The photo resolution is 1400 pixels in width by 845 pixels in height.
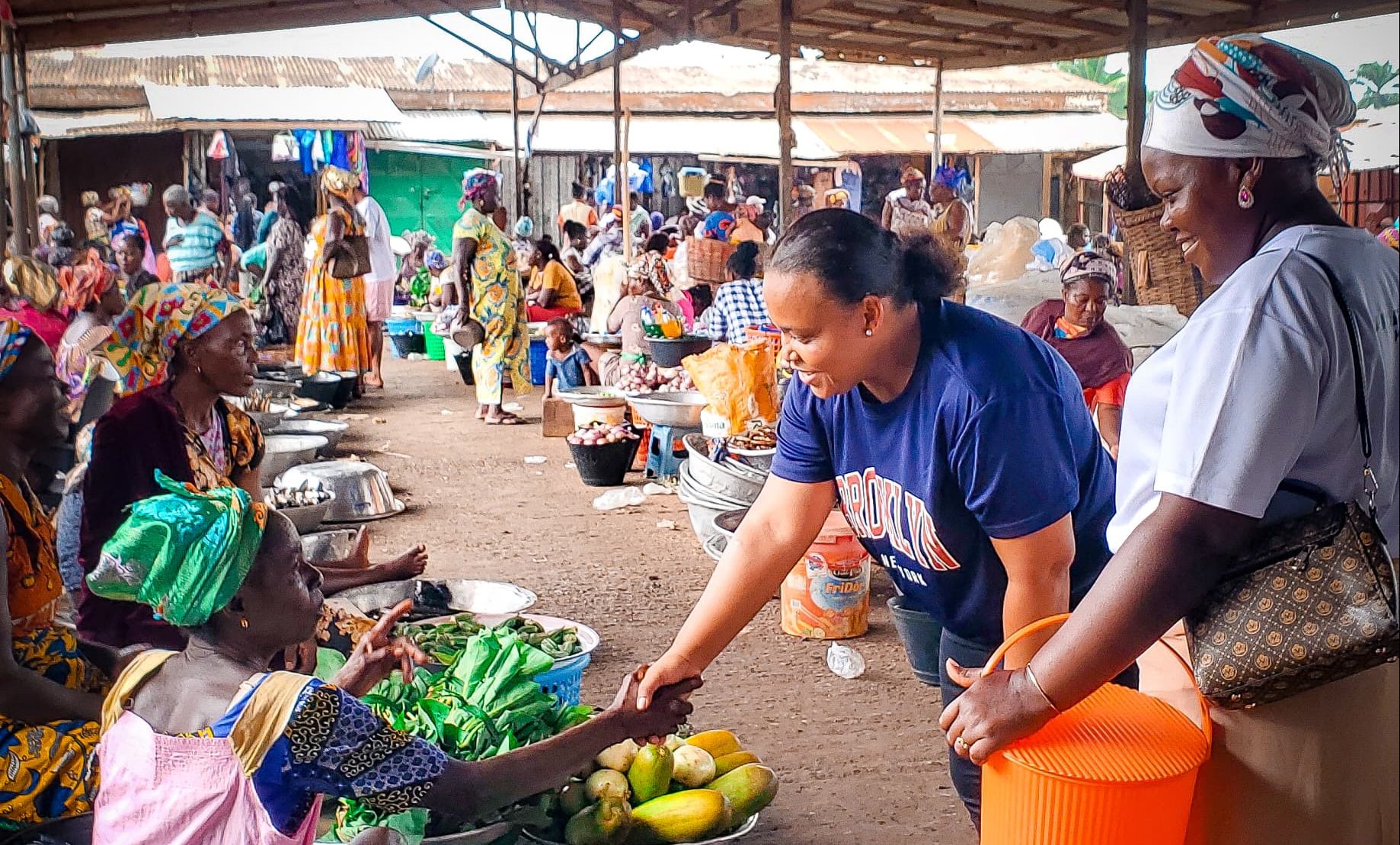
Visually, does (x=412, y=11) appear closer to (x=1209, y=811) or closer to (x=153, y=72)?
(x=153, y=72)

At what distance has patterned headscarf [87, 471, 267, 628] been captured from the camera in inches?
84.7

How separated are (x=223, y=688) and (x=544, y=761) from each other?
632 mm

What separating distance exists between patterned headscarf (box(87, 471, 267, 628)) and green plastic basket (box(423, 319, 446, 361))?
1310cm

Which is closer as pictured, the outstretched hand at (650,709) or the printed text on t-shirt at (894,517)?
the printed text on t-shirt at (894,517)

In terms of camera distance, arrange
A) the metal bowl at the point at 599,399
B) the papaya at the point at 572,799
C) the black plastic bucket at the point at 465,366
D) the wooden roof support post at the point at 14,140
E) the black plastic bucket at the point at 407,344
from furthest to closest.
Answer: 1. the black plastic bucket at the point at 407,344
2. the black plastic bucket at the point at 465,366
3. the wooden roof support post at the point at 14,140
4. the metal bowl at the point at 599,399
5. the papaya at the point at 572,799

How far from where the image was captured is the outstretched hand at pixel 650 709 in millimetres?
2582

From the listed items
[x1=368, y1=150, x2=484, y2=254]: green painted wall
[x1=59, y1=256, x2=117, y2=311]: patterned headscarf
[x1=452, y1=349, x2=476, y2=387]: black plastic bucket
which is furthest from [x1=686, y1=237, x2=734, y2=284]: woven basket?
[x1=368, y1=150, x2=484, y2=254]: green painted wall

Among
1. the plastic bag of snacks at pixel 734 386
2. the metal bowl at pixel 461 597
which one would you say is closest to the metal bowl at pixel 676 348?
the plastic bag of snacks at pixel 734 386

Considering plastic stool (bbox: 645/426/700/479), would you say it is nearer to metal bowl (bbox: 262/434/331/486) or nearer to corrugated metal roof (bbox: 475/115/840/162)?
metal bowl (bbox: 262/434/331/486)

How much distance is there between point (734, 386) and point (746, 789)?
3.56 m

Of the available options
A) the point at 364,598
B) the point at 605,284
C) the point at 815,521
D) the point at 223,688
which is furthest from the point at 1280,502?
the point at 605,284

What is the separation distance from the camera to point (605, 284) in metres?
12.1

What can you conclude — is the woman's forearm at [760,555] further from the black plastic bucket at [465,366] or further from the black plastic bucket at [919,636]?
the black plastic bucket at [465,366]

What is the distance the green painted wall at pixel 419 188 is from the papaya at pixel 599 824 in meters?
18.7
